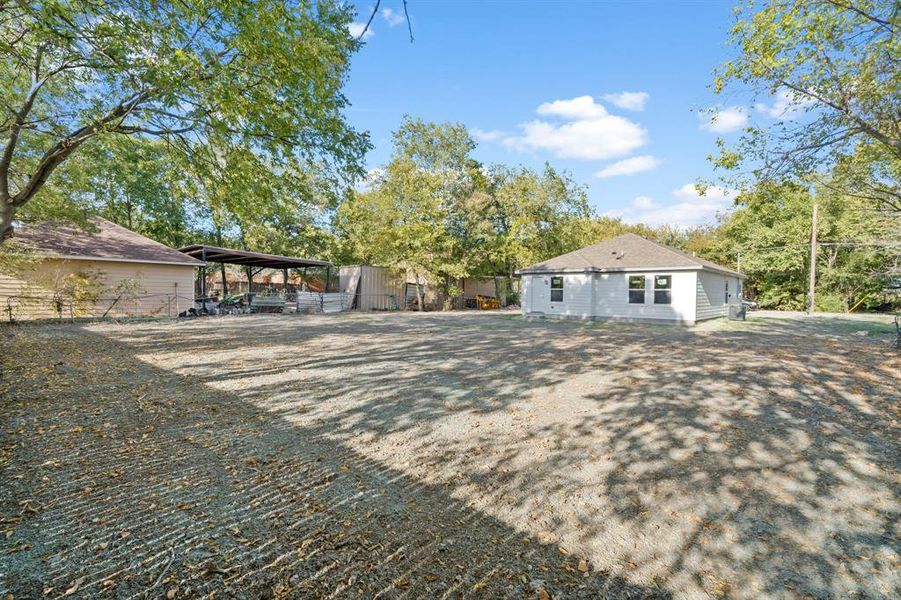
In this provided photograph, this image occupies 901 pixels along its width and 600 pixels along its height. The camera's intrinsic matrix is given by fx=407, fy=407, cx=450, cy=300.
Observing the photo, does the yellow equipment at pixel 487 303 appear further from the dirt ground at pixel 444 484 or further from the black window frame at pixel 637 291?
the dirt ground at pixel 444 484

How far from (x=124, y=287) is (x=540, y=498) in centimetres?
1852

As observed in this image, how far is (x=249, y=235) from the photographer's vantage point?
93.4 feet

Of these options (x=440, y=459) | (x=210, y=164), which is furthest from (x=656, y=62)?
(x=440, y=459)

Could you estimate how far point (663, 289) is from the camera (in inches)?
655

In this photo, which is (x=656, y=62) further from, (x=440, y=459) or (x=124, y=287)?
(x=124, y=287)

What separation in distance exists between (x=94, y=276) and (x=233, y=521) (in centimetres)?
1759

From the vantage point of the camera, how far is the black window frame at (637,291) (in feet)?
55.9

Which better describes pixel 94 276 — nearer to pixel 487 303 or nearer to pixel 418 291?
pixel 418 291

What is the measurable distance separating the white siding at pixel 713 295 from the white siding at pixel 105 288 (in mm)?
21803

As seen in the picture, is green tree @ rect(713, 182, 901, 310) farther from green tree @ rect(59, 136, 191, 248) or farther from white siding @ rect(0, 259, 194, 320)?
green tree @ rect(59, 136, 191, 248)

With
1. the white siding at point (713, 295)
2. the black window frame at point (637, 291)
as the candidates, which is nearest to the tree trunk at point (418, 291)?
the black window frame at point (637, 291)

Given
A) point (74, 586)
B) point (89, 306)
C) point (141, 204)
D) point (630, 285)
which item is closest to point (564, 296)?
point (630, 285)

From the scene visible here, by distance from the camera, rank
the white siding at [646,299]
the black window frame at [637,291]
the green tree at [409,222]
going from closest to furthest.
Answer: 1. the white siding at [646,299]
2. the black window frame at [637,291]
3. the green tree at [409,222]

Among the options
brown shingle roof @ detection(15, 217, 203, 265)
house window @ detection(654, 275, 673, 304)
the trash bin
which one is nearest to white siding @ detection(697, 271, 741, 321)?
the trash bin
